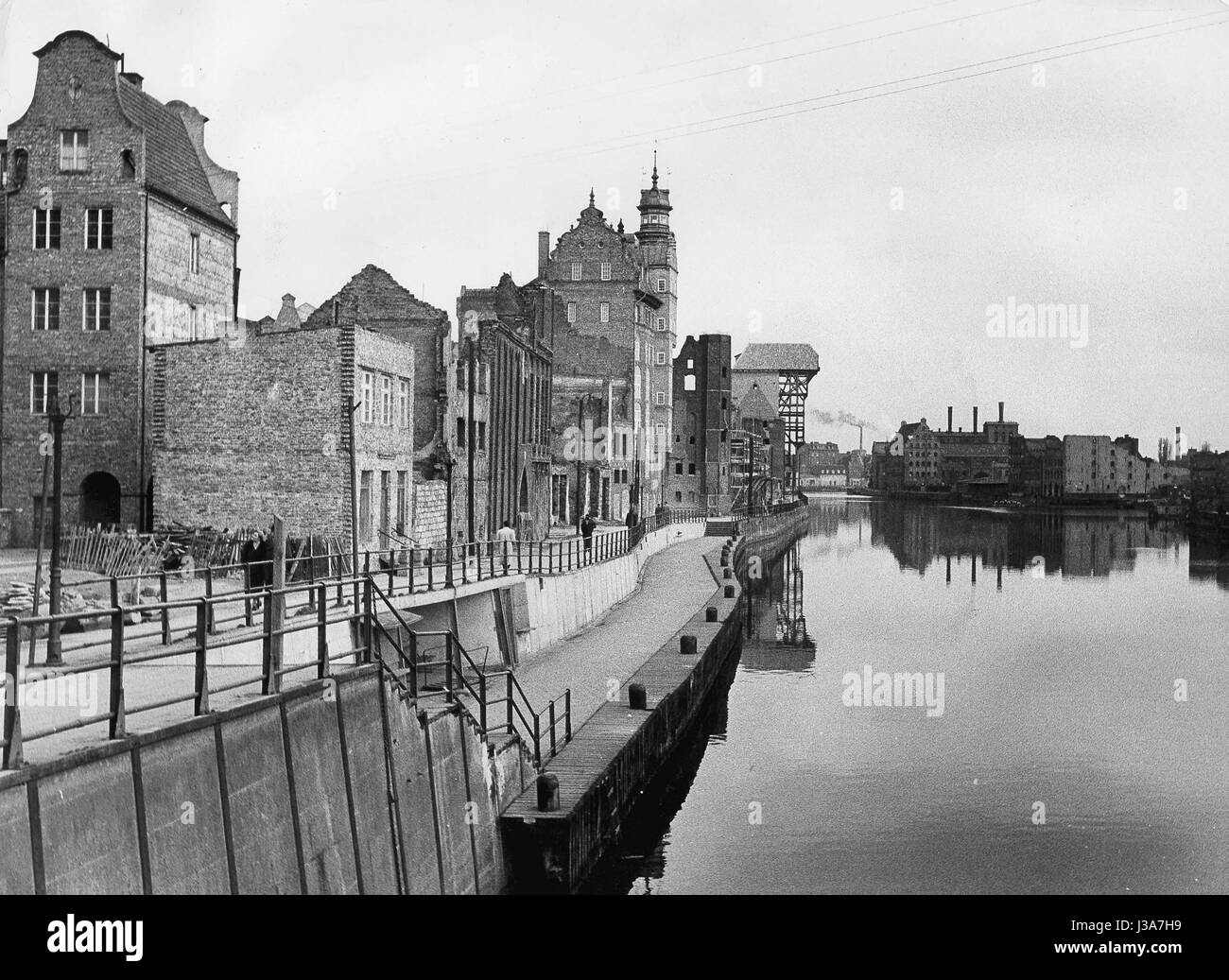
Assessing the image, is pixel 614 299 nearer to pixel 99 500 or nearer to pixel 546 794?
pixel 99 500

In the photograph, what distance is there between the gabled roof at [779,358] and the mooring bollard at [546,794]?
437 feet

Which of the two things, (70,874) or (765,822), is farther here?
(765,822)

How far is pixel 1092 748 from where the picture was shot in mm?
28375

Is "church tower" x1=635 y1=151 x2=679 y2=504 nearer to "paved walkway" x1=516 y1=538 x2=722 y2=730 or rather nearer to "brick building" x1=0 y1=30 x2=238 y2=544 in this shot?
"paved walkway" x1=516 y1=538 x2=722 y2=730

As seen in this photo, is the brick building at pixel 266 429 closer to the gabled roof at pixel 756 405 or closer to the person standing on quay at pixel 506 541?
the person standing on quay at pixel 506 541

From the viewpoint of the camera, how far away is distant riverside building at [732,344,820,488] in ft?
482

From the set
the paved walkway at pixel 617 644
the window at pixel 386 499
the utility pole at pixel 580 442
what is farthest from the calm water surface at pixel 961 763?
the window at pixel 386 499

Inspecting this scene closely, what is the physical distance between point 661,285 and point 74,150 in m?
66.1

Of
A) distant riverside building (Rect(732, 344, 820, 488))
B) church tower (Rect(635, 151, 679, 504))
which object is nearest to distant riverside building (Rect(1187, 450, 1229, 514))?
distant riverside building (Rect(732, 344, 820, 488))

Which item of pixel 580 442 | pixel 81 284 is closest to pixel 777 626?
pixel 580 442

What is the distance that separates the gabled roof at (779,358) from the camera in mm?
147750
